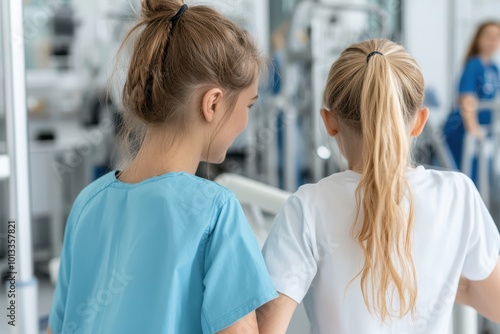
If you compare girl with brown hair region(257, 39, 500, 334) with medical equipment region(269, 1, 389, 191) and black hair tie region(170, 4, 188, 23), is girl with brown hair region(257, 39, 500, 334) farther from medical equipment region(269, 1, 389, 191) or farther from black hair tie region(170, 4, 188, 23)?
medical equipment region(269, 1, 389, 191)

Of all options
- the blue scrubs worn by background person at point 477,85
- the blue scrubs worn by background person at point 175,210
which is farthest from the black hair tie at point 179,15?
the blue scrubs worn by background person at point 477,85

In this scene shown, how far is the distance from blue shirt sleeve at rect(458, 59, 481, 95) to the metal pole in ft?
10.6

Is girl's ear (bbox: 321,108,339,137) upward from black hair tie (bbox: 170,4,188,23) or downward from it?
downward

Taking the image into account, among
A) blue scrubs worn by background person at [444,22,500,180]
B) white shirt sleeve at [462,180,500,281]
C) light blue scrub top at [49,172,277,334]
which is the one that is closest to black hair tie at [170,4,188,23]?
light blue scrub top at [49,172,277,334]

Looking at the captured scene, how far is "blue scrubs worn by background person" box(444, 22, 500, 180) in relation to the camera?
3.77m

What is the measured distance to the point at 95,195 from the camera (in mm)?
975

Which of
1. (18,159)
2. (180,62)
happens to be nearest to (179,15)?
(180,62)

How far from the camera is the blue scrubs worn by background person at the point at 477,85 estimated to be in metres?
3.77

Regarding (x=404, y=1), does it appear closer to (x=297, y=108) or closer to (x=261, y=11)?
(x=261, y=11)

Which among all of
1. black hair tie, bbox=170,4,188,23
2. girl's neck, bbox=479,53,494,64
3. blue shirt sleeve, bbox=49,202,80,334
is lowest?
blue shirt sleeve, bbox=49,202,80,334

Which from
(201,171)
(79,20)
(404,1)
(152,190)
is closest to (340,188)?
(152,190)

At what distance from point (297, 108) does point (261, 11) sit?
1519mm

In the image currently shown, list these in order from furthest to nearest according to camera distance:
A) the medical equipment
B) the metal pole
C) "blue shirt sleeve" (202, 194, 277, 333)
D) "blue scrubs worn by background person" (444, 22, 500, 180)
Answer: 1. the medical equipment
2. "blue scrubs worn by background person" (444, 22, 500, 180)
3. the metal pole
4. "blue shirt sleeve" (202, 194, 277, 333)

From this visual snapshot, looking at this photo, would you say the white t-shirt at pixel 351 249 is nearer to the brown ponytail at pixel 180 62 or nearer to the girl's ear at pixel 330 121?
the girl's ear at pixel 330 121
